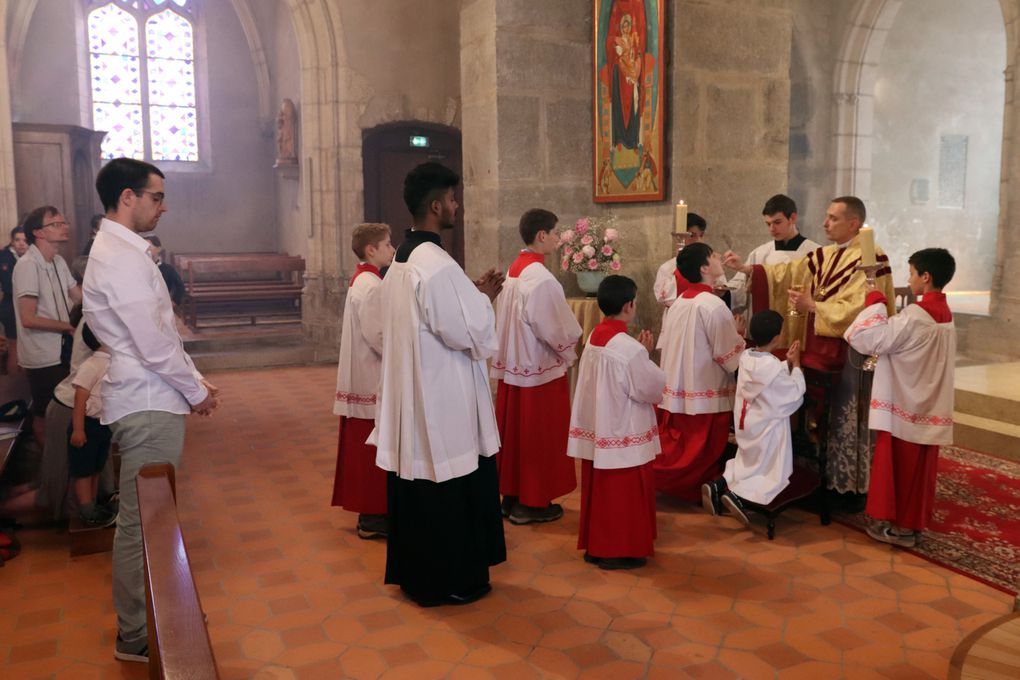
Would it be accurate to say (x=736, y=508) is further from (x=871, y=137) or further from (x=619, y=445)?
(x=871, y=137)

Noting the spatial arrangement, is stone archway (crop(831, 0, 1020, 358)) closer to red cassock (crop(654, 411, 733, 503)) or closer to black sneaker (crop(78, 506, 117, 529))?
red cassock (crop(654, 411, 733, 503))

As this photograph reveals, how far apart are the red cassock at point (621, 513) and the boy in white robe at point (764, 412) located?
63cm

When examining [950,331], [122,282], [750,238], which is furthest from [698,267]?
[122,282]

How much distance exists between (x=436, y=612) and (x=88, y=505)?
6.47ft

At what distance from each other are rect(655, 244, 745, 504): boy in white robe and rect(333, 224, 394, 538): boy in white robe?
159cm

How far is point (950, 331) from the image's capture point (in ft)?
13.2

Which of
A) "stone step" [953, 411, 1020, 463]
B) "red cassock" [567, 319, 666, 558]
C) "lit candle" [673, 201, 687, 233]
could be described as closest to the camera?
"red cassock" [567, 319, 666, 558]

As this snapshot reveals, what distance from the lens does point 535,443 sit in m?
4.54

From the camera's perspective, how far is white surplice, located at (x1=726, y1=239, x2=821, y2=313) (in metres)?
5.34

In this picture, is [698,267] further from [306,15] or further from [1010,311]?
[306,15]

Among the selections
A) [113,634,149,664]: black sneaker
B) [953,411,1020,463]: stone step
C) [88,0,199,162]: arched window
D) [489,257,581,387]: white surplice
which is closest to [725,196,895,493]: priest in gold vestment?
[489,257,581,387]: white surplice

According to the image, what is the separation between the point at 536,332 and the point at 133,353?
7.14 feet

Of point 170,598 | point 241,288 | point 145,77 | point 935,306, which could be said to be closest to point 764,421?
point 935,306

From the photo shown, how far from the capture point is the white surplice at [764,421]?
13.6 ft
